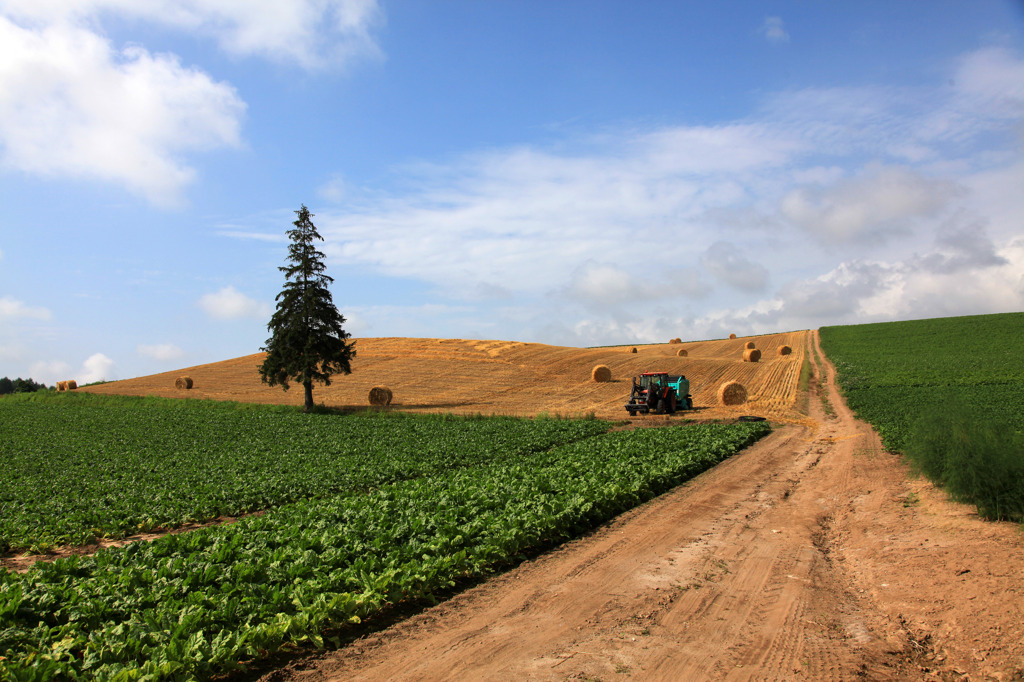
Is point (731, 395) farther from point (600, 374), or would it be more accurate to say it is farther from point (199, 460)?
point (199, 460)

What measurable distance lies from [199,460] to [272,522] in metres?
10.9

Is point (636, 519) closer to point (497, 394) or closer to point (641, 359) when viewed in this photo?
point (497, 394)

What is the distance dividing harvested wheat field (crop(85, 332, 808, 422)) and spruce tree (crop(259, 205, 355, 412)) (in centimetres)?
310

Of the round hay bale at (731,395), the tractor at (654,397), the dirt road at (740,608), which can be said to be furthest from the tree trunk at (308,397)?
the dirt road at (740,608)

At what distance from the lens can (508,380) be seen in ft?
149

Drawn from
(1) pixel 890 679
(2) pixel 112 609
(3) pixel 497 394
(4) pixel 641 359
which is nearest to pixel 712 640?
(1) pixel 890 679

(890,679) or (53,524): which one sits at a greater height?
(53,524)

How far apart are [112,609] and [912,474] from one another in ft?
47.4

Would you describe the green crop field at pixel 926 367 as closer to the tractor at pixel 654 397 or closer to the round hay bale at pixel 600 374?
the tractor at pixel 654 397

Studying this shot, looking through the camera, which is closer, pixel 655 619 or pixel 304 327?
pixel 655 619

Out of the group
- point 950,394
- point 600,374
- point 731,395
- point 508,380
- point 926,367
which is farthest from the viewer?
A: point 508,380

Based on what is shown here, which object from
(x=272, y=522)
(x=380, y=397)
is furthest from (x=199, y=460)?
(x=380, y=397)

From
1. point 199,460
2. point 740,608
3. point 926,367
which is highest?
point 926,367

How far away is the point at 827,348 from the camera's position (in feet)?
199
